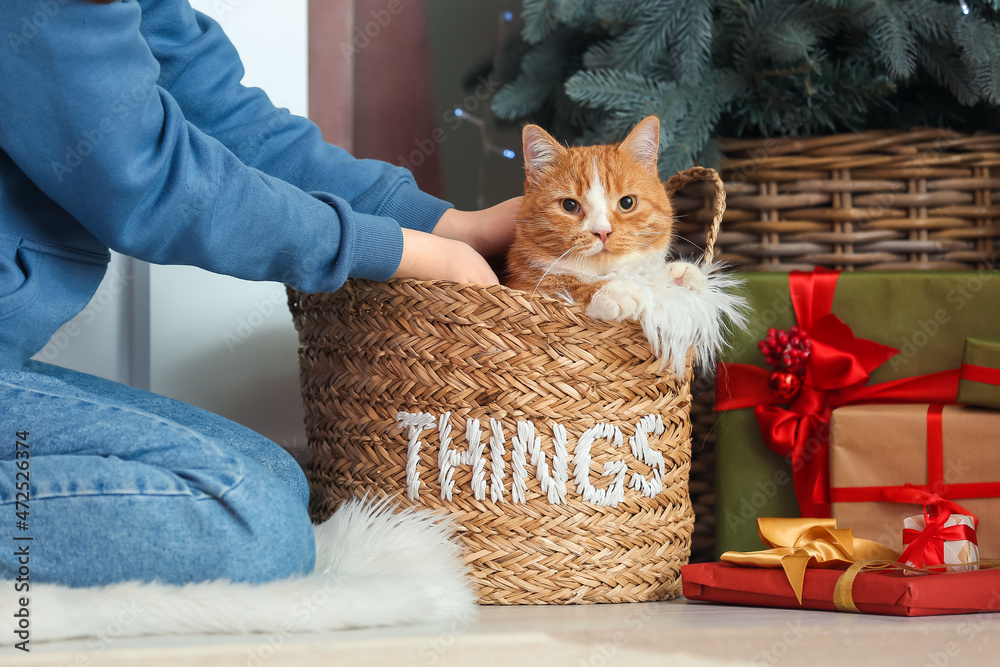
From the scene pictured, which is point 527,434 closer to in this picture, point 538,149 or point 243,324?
point 538,149

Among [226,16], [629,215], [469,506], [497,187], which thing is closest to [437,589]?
[469,506]

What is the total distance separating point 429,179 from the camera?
6.33 ft

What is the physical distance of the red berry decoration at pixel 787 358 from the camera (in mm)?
1046

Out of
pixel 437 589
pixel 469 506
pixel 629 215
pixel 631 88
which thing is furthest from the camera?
pixel 631 88

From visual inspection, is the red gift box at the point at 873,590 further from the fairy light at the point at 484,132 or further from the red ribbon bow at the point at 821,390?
the fairy light at the point at 484,132

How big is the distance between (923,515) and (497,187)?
1278 millimetres

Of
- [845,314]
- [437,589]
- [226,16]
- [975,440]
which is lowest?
[437,589]

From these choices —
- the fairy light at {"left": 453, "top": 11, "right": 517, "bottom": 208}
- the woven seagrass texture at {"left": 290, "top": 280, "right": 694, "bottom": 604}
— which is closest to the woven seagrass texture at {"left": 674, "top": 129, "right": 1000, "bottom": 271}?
the woven seagrass texture at {"left": 290, "top": 280, "right": 694, "bottom": 604}

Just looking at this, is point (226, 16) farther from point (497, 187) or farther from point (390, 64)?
point (497, 187)

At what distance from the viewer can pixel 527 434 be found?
88 cm

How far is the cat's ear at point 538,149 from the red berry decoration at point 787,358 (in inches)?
15.6

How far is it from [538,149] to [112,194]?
57cm

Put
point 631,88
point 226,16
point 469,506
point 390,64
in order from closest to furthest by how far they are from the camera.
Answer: point 469,506, point 631,88, point 226,16, point 390,64

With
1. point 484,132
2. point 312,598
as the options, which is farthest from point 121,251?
point 484,132
